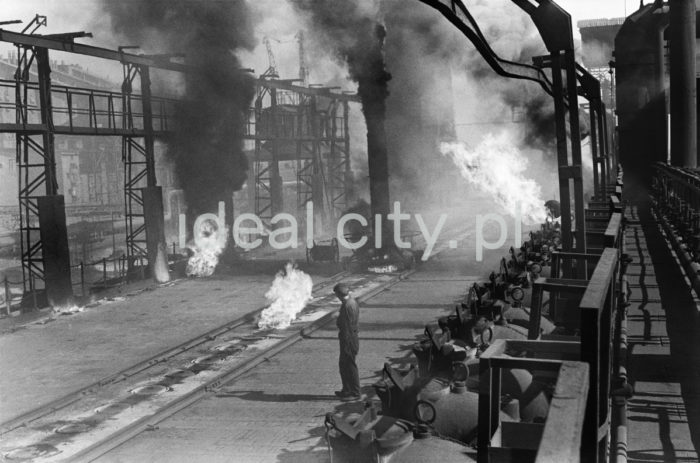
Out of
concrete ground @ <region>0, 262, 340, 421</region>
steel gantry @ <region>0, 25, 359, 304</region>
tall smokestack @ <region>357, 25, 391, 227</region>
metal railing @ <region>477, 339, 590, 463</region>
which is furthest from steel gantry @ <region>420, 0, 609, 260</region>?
tall smokestack @ <region>357, 25, 391, 227</region>

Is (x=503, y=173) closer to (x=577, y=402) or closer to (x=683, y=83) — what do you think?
(x=683, y=83)

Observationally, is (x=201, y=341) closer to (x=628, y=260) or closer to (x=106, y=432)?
(x=106, y=432)

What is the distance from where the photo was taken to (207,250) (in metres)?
Answer: 28.5

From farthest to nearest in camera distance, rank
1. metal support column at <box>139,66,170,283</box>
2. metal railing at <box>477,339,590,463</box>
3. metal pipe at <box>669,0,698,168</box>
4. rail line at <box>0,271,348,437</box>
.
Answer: metal support column at <box>139,66,170,283</box>
metal pipe at <box>669,0,698,168</box>
rail line at <box>0,271,348,437</box>
metal railing at <box>477,339,590,463</box>

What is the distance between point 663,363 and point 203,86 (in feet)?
84.0

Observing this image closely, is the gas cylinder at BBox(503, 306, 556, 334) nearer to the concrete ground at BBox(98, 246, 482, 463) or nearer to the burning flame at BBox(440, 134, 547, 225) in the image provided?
the concrete ground at BBox(98, 246, 482, 463)

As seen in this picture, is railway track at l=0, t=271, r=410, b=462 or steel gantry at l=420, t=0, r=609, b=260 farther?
railway track at l=0, t=271, r=410, b=462

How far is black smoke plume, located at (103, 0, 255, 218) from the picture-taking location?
96.6 ft

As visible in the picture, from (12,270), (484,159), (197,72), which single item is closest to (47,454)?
(197,72)

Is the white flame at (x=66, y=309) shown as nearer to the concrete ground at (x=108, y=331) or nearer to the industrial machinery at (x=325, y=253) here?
the concrete ground at (x=108, y=331)

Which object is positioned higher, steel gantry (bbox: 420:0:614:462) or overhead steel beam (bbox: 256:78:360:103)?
overhead steel beam (bbox: 256:78:360:103)

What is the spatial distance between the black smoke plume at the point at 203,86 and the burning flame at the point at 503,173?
14.2 metres

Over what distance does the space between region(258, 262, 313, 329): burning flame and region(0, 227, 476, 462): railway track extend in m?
0.30

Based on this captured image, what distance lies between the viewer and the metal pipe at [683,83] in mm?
13961
